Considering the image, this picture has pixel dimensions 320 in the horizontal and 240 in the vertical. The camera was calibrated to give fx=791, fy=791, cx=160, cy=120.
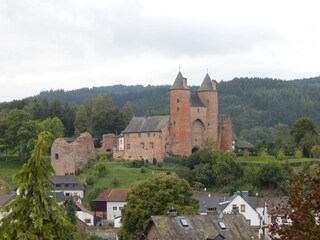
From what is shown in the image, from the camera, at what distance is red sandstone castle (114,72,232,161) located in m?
95.4

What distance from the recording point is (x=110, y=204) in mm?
79125

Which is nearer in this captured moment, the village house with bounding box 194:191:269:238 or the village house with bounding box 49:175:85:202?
the village house with bounding box 194:191:269:238

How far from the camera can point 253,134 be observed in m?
199

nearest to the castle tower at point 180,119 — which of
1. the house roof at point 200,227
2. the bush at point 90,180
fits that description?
the bush at point 90,180

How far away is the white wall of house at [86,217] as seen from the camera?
73.0 meters

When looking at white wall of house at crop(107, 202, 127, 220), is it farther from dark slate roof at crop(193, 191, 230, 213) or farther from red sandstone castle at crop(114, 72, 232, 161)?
red sandstone castle at crop(114, 72, 232, 161)

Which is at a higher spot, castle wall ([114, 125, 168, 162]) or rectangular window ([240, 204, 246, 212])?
castle wall ([114, 125, 168, 162])

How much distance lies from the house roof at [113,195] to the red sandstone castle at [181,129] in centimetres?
1454

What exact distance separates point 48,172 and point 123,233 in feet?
132

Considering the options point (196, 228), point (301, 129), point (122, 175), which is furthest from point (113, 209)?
point (301, 129)

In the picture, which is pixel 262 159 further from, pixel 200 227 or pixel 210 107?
pixel 200 227

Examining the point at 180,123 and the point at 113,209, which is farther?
the point at 180,123

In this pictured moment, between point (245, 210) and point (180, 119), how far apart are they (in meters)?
26.4

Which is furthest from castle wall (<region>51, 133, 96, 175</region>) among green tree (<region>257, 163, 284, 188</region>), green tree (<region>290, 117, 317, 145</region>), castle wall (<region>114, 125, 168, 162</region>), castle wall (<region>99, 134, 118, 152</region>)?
green tree (<region>290, 117, 317, 145</region>)
